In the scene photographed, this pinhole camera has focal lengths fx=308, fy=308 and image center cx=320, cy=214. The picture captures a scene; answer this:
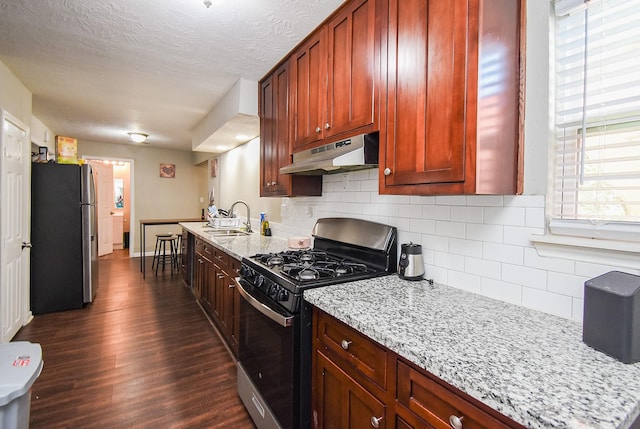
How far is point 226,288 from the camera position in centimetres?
264

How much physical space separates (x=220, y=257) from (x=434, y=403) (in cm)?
231

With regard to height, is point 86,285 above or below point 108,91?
below

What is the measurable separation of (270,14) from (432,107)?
1.29 meters

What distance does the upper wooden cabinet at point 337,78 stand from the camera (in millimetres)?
1585

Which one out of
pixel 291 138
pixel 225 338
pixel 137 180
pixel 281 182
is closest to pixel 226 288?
pixel 225 338

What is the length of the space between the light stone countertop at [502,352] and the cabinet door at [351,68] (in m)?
0.91

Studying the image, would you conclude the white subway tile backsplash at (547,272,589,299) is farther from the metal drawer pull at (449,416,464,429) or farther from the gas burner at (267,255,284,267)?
the gas burner at (267,255,284,267)

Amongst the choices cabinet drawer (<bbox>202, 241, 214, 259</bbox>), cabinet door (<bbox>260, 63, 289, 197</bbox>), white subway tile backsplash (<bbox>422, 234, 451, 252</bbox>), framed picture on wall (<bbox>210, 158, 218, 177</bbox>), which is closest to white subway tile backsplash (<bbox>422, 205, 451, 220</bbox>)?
white subway tile backsplash (<bbox>422, 234, 451, 252</bbox>)

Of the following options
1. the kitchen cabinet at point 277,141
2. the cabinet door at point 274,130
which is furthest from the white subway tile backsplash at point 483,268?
the cabinet door at point 274,130

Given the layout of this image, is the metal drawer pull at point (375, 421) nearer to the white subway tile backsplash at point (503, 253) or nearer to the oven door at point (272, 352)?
the oven door at point (272, 352)

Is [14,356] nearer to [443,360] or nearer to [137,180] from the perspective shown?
[443,360]

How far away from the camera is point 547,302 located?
1.17 m

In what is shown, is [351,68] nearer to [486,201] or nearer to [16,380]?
[486,201]

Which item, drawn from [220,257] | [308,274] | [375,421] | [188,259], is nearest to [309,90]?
[308,274]
